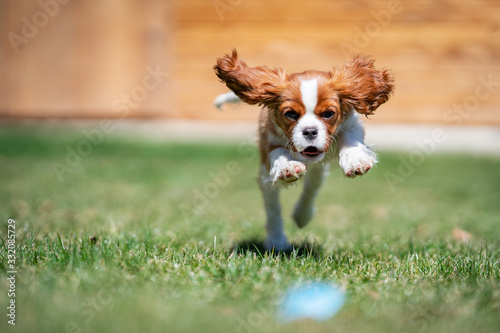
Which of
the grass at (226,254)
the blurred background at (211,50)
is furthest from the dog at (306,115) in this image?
the blurred background at (211,50)

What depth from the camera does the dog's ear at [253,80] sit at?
3.58 m

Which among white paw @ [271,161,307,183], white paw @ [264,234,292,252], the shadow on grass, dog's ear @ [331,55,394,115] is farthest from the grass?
dog's ear @ [331,55,394,115]

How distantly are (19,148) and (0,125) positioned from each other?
74.2 inches

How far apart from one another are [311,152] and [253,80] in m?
0.64

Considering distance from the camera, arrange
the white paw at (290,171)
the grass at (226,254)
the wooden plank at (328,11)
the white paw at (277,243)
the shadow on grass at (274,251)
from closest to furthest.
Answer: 1. the grass at (226,254)
2. the white paw at (290,171)
3. the shadow on grass at (274,251)
4. the white paw at (277,243)
5. the wooden plank at (328,11)

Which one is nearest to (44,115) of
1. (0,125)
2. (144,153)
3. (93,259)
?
(0,125)

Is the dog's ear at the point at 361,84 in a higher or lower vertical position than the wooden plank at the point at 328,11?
lower

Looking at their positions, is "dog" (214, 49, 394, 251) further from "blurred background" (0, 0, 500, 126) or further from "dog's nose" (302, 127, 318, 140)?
"blurred background" (0, 0, 500, 126)

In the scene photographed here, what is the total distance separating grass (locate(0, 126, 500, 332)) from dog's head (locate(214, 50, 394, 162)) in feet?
2.28

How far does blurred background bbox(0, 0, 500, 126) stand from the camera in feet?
34.4

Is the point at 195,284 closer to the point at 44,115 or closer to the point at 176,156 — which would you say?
the point at 176,156

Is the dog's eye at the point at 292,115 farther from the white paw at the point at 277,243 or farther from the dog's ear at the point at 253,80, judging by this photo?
the white paw at the point at 277,243

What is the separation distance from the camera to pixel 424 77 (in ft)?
34.6

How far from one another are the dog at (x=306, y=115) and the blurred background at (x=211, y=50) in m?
6.96
